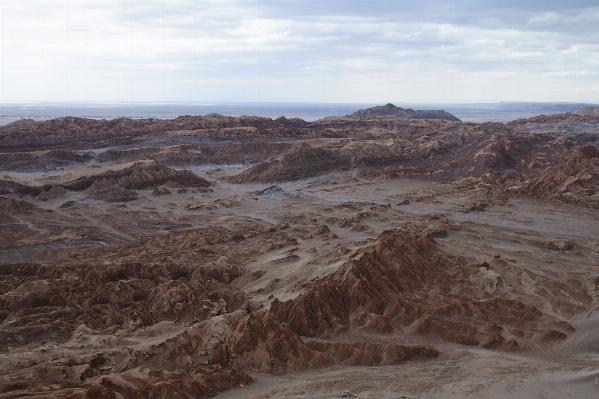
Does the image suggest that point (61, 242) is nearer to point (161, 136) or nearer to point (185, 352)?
point (185, 352)

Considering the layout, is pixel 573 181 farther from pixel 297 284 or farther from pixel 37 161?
pixel 37 161

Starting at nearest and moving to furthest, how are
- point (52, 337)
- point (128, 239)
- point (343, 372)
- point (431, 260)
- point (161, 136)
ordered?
point (343, 372) < point (52, 337) < point (431, 260) < point (128, 239) < point (161, 136)

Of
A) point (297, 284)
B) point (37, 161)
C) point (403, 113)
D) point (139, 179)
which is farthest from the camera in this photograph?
point (403, 113)

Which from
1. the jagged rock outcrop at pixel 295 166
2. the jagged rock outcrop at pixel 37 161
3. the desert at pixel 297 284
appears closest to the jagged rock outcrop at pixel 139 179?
the desert at pixel 297 284

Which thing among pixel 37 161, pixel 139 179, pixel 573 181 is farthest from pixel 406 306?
pixel 37 161

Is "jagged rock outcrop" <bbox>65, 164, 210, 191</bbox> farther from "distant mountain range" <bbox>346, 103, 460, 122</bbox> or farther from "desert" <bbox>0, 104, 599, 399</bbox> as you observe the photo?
"distant mountain range" <bbox>346, 103, 460, 122</bbox>

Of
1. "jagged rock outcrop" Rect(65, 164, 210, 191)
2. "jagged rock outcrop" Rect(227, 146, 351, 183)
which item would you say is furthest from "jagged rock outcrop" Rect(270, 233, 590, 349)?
"jagged rock outcrop" Rect(227, 146, 351, 183)

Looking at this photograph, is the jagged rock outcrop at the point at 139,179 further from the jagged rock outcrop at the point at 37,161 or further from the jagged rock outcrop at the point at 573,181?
the jagged rock outcrop at the point at 573,181

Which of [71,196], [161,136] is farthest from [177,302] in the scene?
[161,136]
